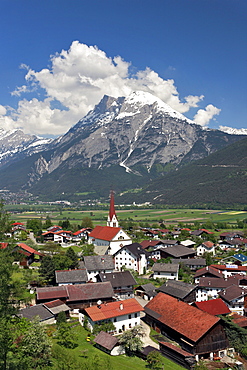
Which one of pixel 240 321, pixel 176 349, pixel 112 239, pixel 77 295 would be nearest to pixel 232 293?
pixel 240 321

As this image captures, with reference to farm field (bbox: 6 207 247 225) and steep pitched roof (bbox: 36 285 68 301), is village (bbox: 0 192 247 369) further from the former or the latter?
farm field (bbox: 6 207 247 225)

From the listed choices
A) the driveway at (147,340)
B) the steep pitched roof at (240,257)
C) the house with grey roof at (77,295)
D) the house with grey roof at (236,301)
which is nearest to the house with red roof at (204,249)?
the steep pitched roof at (240,257)

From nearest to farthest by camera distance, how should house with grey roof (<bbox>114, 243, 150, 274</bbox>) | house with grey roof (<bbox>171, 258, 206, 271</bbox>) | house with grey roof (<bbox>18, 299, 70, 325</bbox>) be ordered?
house with grey roof (<bbox>18, 299, 70, 325</bbox>) < house with grey roof (<bbox>114, 243, 150, 274</bbox>) < house with grey roof (<bbox>171, 258, 206, 271</bbox>)

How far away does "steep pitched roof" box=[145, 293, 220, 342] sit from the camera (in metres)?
34.9

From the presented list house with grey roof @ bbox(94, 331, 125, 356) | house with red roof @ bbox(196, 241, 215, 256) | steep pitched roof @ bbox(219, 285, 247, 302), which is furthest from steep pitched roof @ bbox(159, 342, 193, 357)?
house with red roof @ bbox(196, 241, 215, 256)

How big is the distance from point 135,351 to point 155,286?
2426 cm

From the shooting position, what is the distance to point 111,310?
39.1m

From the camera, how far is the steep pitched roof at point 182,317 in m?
34.9

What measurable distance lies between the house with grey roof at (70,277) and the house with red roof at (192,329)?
13497mm

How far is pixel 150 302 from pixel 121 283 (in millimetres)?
7335

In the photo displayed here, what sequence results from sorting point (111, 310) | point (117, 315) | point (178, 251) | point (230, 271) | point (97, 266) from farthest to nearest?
point (178, 251)
point (230, 271)
point (97, 266)
point (111, 310)
point (117, 315)

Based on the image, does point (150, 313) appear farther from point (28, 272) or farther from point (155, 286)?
point (28, 272)

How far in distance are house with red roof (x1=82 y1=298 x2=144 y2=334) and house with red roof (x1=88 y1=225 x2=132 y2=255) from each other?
3175 centimetres

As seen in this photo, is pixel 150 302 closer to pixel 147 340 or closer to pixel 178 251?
pixel 147 340
